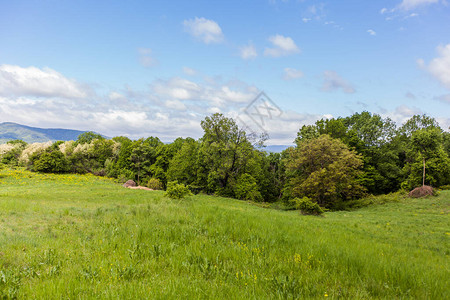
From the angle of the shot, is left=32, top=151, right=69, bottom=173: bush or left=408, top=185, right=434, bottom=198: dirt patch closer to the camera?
left=408, top=185, right=434, bottom=198: dirt patch

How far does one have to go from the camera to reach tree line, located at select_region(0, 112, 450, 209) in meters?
32.8

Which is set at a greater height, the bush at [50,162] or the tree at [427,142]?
the tree at [427,142]

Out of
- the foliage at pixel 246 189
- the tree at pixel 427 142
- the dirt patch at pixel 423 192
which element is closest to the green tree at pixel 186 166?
the foliage at pixel 246 189

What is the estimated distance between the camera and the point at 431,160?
3900cm

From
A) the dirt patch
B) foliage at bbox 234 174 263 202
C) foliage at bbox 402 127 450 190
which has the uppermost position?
foliage at bbox 402 127 450 190

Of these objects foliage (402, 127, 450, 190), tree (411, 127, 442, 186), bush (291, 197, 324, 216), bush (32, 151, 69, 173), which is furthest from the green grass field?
bush (32, 151, 69, 173)

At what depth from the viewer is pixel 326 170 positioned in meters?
31.4

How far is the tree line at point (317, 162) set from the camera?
32.8 m

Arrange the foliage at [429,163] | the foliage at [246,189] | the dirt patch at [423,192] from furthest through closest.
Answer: the foliage at [429,163] → the foliage at [246,189] → the dirt patch at [423,192]

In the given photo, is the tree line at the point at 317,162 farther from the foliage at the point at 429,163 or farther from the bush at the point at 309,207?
the bush at the point at 309,207

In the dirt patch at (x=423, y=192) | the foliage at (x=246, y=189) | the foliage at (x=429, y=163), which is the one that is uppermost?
the foliage at (x=429, y=163)

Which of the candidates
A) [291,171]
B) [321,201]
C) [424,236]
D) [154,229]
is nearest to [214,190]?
[291,171]

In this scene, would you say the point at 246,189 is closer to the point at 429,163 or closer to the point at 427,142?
the point at 429,163

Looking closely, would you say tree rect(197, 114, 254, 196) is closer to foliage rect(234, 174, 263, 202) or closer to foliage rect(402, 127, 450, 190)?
foliage rect(234, 174, 263, 202)
